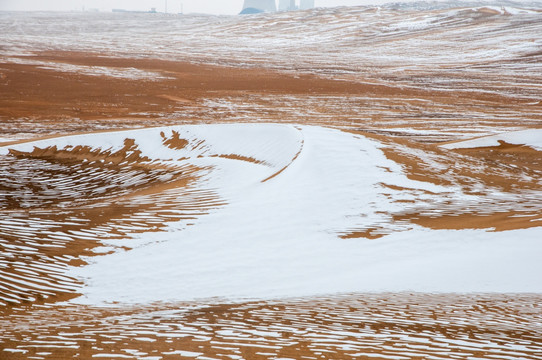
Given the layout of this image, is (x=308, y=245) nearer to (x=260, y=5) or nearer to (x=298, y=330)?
(x=298, y=330)

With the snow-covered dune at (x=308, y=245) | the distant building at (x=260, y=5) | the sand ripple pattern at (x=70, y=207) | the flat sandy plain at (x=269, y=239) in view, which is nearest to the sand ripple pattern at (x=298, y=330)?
the flat sandy plain at (x=269, y=239)

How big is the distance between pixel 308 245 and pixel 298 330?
218cm

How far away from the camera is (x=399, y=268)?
4.76m

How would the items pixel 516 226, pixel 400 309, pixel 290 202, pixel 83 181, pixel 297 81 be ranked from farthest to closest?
1. pixel 297 81
2. pixel 83 181
3. pixel 290 202
4. pixel 516 226
5. pixel 400 309

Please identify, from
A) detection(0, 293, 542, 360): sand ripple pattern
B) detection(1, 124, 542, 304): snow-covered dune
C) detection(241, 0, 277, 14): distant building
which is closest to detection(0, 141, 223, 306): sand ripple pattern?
detection(1, 124, 542, 304): snow-covered dune

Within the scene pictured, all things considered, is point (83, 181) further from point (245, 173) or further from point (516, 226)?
point (516, 226)

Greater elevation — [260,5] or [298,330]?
[260,5]

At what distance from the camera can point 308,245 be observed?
17.7 feet

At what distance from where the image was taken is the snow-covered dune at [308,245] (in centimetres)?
443

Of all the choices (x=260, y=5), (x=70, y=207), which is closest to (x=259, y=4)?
(x=260, y=5)

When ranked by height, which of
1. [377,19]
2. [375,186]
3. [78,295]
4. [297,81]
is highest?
[377,19]

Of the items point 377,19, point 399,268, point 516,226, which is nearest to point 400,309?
point 399,268

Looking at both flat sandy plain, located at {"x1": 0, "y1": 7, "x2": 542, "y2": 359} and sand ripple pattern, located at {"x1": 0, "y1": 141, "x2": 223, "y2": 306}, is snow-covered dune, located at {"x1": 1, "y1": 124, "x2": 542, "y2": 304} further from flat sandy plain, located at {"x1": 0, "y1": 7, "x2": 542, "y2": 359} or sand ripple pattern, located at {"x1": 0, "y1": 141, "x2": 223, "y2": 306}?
sand ripple pattern, located at {"x1": 0, "y1": 141, "x2": 223, "y2": 306}

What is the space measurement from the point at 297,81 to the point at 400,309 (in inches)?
852
